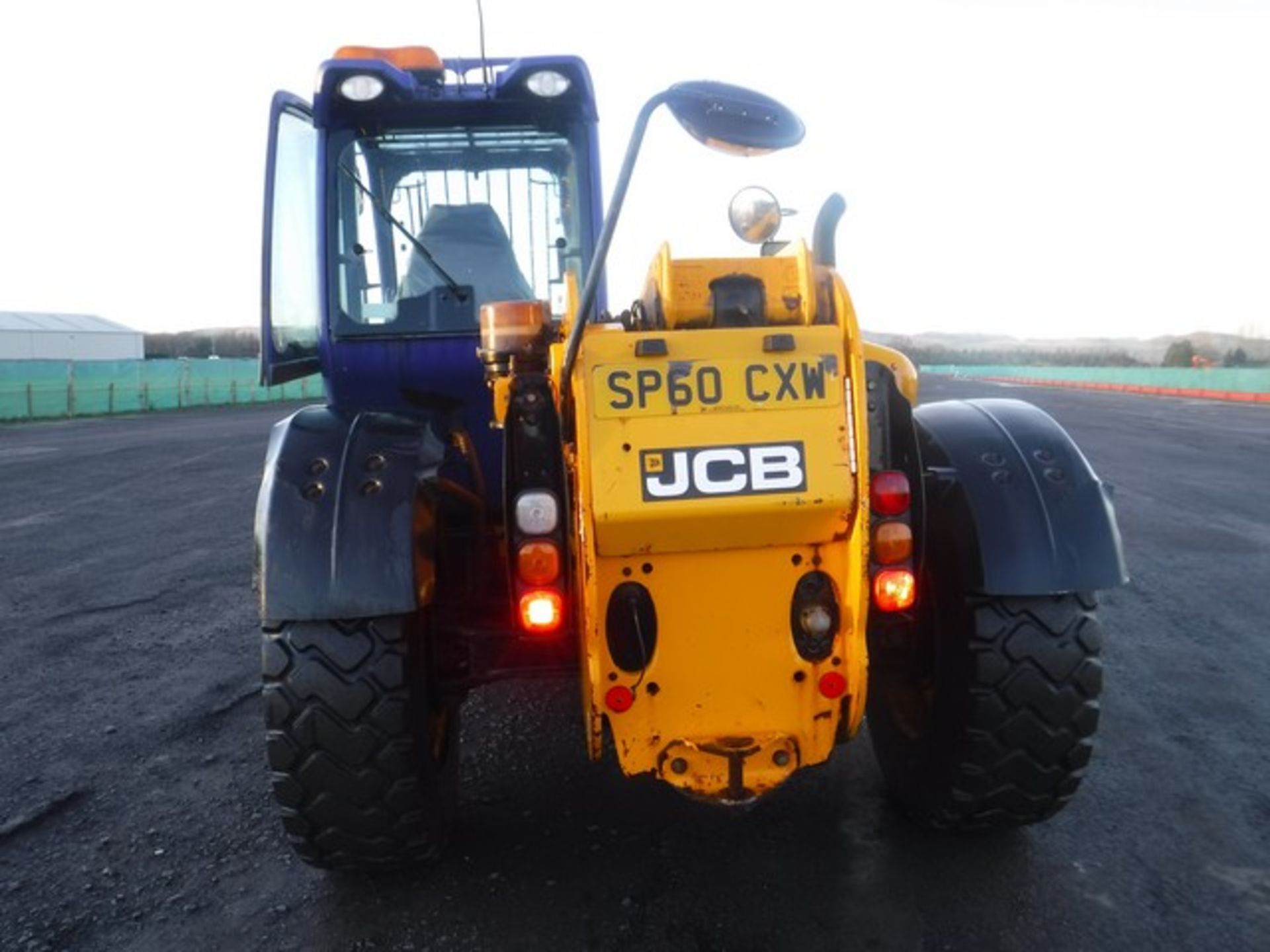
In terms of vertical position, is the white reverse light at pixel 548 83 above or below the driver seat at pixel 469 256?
above

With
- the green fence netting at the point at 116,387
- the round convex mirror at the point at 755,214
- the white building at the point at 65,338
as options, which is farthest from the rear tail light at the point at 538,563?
the white building at the point at 65,338

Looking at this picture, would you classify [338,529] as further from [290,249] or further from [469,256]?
[469,256]

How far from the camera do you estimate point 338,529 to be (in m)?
2.67

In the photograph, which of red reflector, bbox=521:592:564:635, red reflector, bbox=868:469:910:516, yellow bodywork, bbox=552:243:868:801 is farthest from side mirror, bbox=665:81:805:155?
red reflector, bbox=521:592:564:635

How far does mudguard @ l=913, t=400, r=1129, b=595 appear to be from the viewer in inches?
108

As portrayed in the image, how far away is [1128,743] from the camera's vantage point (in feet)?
13.0

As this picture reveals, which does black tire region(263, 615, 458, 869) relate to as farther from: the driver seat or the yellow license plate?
the driver seat

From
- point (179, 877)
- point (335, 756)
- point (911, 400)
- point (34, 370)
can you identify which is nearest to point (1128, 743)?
point (911, 400)

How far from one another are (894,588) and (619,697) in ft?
2.45

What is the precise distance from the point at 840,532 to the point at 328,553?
1298 millimetres

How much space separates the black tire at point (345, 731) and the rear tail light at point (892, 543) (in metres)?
1.27

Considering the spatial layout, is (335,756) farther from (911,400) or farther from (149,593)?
(149,593)

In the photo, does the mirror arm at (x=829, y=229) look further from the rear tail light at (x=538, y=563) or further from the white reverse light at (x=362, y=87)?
the white reverse light at (x=362, y=87)

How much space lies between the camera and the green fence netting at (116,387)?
25.9 metres
